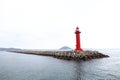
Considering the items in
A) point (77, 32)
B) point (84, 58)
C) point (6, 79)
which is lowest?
point (6, 79)

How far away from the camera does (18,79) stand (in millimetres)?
12789

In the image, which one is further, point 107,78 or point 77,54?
point 77,54

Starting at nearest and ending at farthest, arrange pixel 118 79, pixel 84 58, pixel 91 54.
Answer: pixel 118 79 < pixel 84 58 < pixel 91 54

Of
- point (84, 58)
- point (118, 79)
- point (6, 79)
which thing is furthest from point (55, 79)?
point (84, 58)

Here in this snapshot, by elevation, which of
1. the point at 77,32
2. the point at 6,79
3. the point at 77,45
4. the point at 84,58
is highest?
the point at 77,32

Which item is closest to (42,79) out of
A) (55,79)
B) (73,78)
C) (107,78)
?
(55,79)

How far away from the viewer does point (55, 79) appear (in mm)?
12461

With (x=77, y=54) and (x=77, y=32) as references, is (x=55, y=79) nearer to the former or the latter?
(x=77, y=54)

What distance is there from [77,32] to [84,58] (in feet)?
21.9

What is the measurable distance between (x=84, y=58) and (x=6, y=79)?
17.8 meters

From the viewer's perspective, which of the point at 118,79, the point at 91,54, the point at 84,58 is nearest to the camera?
the point at 118,79

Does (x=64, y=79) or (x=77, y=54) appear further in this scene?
(x=77, y=54)

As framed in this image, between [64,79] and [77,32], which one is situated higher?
[77,32]

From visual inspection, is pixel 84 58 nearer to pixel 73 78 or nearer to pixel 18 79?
pixel 73 78
